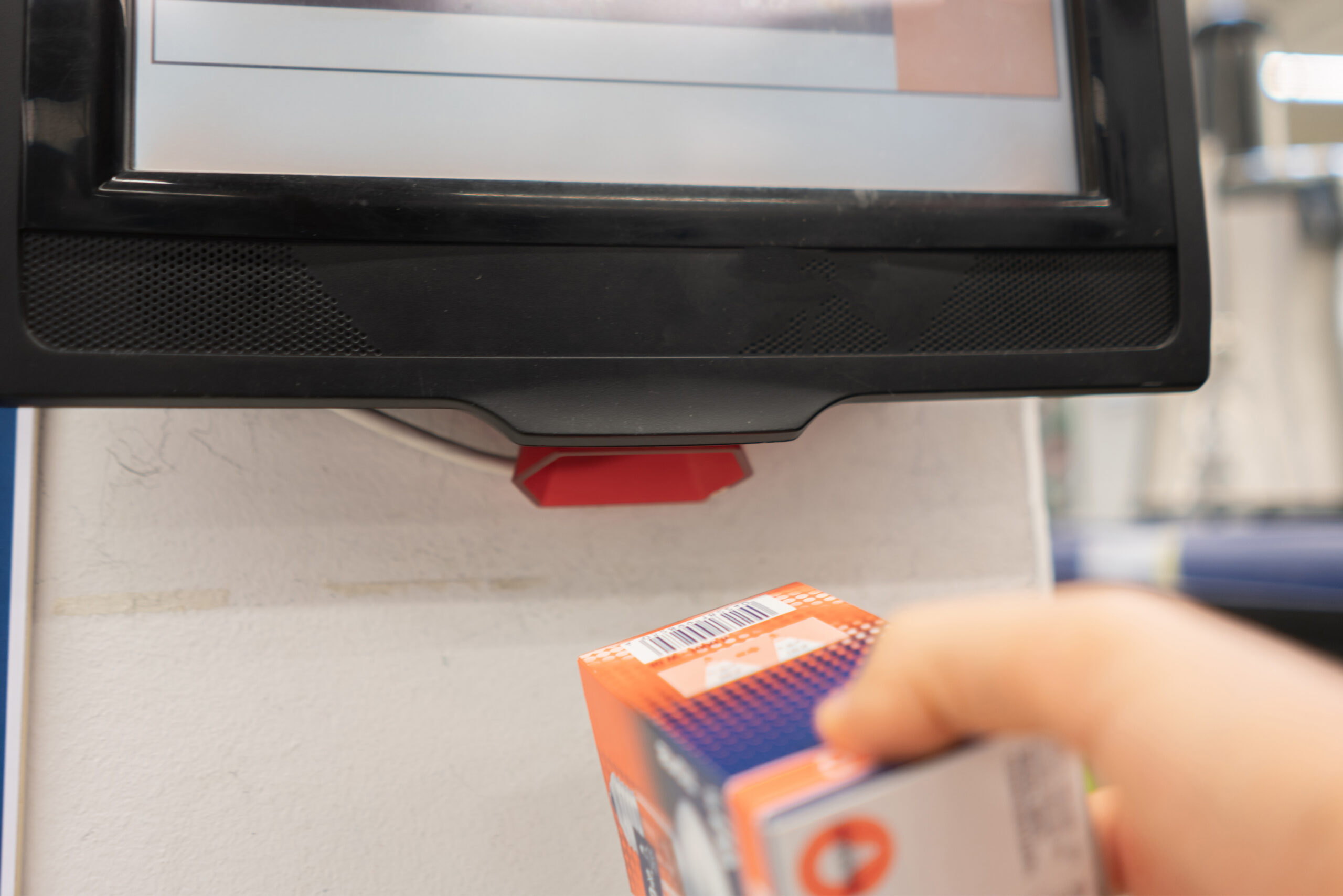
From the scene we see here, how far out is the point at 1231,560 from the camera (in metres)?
1.34

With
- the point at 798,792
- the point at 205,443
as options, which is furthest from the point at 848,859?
the point at 205,443

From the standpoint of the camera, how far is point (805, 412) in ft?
1.09

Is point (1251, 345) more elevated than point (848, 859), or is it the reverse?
point (1251, 345)

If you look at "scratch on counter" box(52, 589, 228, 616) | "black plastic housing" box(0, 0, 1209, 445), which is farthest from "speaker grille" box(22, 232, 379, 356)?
"scratch on counter" box(52, 589, 228, 616)

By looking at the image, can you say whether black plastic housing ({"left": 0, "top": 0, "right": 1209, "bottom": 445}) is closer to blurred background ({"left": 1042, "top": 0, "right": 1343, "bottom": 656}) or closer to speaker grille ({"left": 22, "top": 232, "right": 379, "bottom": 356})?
speaker grille ({"left": 22, "top": 232, "right": 379, "bottom": 356})

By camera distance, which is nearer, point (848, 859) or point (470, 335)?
point (848, 859)

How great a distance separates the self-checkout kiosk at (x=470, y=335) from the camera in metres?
0.30

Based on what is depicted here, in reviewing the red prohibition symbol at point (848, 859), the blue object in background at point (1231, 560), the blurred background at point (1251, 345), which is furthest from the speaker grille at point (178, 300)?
the blurred background at point (1251, 345)

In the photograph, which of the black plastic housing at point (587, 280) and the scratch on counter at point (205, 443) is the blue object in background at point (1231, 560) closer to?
the black plastic housing at point (587, 280)

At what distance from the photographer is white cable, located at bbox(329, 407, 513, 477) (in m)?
0.37

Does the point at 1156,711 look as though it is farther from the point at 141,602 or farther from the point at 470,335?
the point at 141,602

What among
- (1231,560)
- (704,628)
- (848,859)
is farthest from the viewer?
(1231,560)

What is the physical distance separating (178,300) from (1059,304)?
39cm

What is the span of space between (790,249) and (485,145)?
14 centimetres
